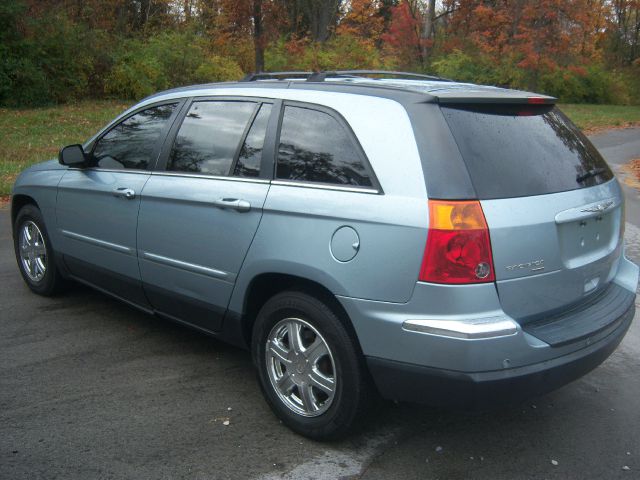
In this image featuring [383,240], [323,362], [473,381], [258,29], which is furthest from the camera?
[258,29]

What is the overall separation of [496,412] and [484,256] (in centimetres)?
130

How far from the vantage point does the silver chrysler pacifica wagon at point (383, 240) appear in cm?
301

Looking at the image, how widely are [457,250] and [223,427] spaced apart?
1599 mm

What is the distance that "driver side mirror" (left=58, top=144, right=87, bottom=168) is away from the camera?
4995mm

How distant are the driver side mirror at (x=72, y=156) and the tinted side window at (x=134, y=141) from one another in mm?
93

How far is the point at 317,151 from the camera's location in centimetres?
355

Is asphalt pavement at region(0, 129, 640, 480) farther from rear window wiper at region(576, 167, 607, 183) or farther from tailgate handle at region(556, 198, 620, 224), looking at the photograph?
rear window wiper at region(576, 167, 607, 183)

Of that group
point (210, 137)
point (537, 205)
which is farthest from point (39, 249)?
point (537, 205)

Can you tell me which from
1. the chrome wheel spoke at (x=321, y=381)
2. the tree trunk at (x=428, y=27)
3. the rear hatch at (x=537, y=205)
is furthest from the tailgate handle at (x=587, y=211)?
the tree trunk at (x=428, y=27)

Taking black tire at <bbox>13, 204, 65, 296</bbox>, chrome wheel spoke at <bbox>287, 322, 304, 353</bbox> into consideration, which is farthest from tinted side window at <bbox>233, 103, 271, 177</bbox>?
black tire at <bbox>13, 204, 65, 296</bbox>

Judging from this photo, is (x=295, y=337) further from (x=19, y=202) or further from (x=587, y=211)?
(x=19, y=202)

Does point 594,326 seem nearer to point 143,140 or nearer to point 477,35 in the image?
point 143,140

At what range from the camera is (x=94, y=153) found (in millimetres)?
5102

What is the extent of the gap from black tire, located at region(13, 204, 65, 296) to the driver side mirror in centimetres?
77
